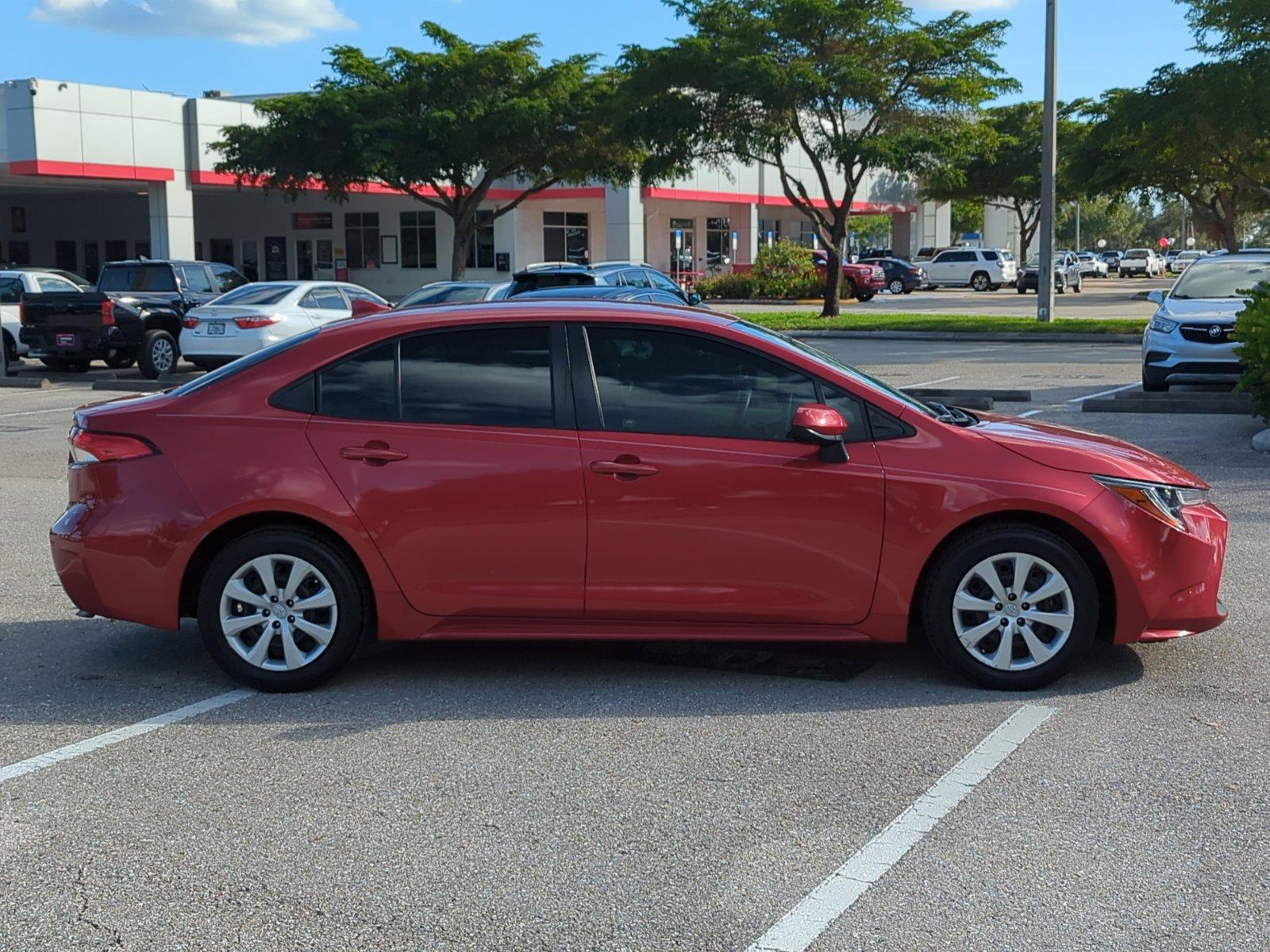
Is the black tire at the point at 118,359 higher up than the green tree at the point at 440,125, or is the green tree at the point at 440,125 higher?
the green tree at the point at 440,125

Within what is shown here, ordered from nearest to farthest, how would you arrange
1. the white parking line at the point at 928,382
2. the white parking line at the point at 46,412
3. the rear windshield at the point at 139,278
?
the white parking line at the point at 46,412
the white parking line at the point at 928,382
the rear windshield at the point at 139,278

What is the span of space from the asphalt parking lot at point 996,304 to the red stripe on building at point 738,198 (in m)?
5.29

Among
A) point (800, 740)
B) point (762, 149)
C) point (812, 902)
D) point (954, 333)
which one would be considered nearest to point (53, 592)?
point (800, 740)

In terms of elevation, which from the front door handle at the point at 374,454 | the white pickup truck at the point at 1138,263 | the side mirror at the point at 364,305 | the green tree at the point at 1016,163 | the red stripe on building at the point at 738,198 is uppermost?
the green tree at the point at 1016,163

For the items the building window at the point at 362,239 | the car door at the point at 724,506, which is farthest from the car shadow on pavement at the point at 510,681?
the building window at the point at 362,239

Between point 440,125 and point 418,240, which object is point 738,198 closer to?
point 418,240

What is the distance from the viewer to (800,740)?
540 cm

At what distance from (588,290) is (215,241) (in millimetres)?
47428

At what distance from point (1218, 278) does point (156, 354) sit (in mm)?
15431

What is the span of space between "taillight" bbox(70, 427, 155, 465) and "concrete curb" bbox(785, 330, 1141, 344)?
22274 millimetres

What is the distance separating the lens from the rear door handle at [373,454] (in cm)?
591

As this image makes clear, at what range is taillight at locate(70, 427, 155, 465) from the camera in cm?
605

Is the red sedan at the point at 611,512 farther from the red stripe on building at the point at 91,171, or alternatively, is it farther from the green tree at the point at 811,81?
the red stripe on building at the point at 91,171

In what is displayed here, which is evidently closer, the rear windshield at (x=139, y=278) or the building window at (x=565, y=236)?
the rear windshield at (x=139, y=278)
